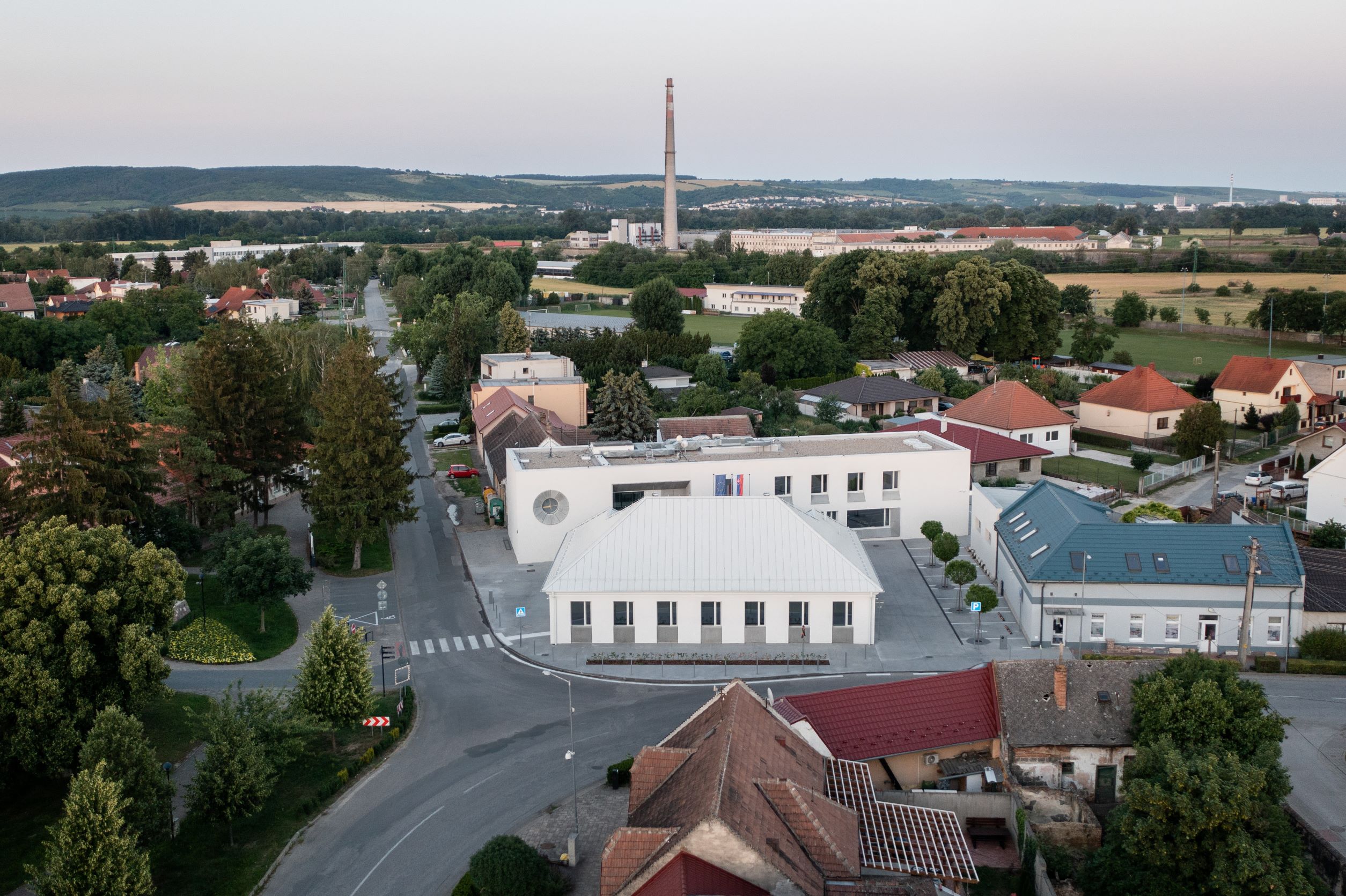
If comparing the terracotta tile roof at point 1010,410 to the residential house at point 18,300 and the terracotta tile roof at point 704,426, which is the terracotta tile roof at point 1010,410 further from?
the residential house at point 18,300

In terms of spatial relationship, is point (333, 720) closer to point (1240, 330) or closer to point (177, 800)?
point (177, 800)

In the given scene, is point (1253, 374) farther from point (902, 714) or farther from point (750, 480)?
point (902, 714)

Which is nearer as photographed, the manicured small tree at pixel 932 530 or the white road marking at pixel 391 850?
the white road marking at pixel 391 850

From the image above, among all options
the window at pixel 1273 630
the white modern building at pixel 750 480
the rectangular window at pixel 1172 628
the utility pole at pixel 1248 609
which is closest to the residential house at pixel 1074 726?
the utility pole at pixel 1248 609

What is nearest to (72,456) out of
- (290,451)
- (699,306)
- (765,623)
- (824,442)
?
(290,451)

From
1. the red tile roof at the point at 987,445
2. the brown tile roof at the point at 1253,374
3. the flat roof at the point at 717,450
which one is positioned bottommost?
the red tile roof at the point at 987,445

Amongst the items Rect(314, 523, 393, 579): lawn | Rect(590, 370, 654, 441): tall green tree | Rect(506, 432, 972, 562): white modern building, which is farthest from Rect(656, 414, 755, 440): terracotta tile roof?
Rect(314, 523, 393, 579): lawn

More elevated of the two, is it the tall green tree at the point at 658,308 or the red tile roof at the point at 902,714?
the tall green tree at the point at 658,308
